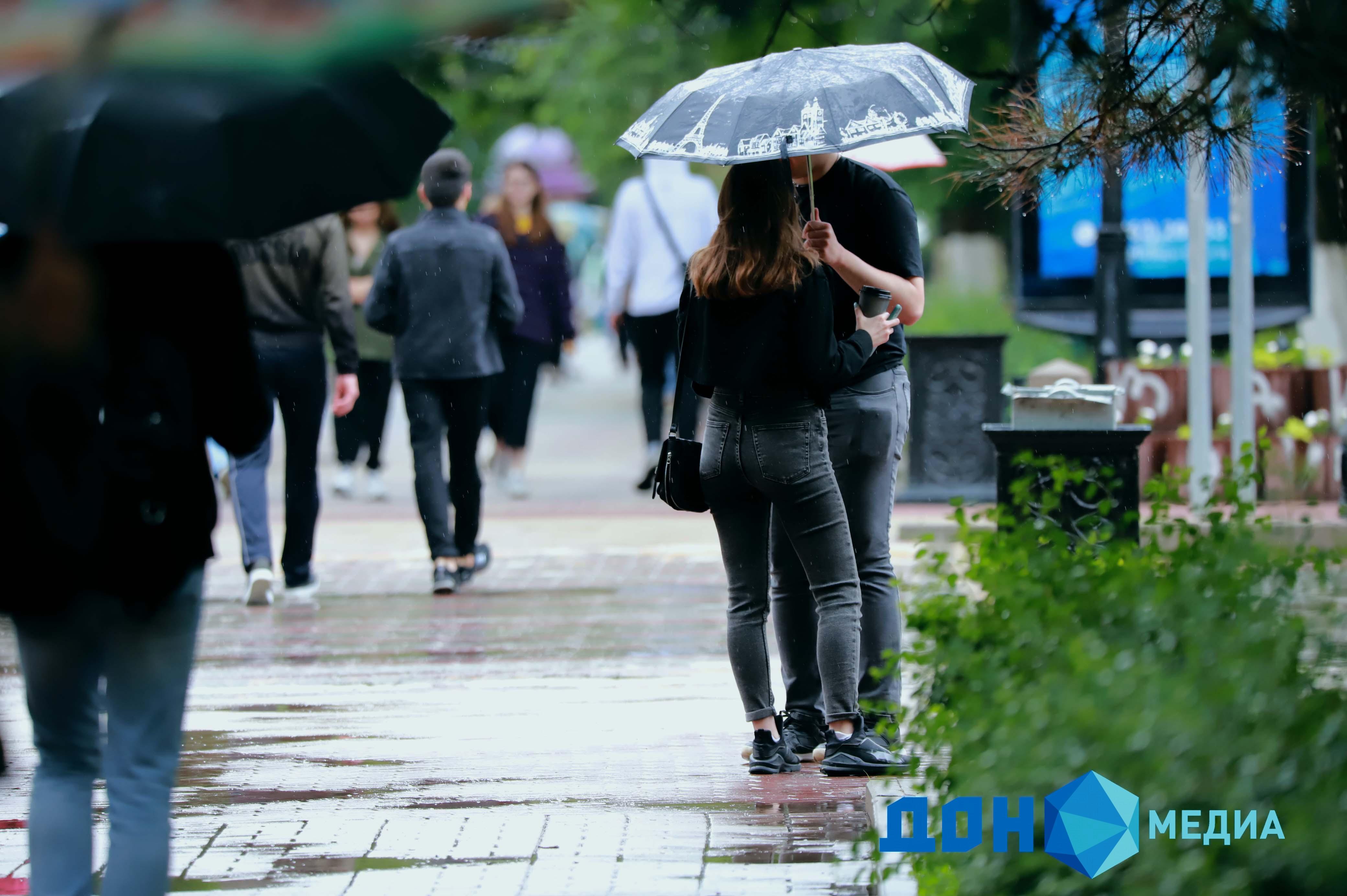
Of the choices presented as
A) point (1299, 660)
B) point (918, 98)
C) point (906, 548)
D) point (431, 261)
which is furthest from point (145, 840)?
point (906, 548)

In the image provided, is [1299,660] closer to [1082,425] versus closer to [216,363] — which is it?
[216,363]

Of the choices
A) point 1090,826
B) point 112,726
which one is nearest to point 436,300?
point 112,726

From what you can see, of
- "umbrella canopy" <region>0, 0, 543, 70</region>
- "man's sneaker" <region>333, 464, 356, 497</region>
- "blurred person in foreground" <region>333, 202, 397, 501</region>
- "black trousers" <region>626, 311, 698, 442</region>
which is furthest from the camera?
"man's sneaker" <region>333, 464, 356, 497</region>

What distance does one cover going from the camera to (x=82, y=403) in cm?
345

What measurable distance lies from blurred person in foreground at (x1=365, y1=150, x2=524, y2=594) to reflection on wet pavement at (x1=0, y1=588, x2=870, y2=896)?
2.81ft

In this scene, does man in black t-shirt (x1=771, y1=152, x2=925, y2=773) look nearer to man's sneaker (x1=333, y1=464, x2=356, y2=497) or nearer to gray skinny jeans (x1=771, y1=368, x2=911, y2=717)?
gray skinny jeans (x1=771, y1=368, x2=911, y2=717)

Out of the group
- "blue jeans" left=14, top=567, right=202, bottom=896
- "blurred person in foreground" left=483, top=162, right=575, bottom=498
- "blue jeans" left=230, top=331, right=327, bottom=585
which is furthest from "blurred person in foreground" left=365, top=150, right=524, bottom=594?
"blue jeans" left=14, top=567, right=202, bottom=896

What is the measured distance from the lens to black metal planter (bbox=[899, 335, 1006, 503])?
12.2 m

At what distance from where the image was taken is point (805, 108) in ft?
16.9

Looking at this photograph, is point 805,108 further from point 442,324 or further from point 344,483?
point 344,483

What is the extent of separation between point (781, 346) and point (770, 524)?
69cm

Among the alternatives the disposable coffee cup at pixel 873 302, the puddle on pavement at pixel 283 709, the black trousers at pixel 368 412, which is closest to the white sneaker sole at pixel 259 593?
the puddle on pavement at pixel 283 709

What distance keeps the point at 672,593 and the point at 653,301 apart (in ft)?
12.6

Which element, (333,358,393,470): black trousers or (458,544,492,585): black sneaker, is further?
(333,358,393,470): black trousers
